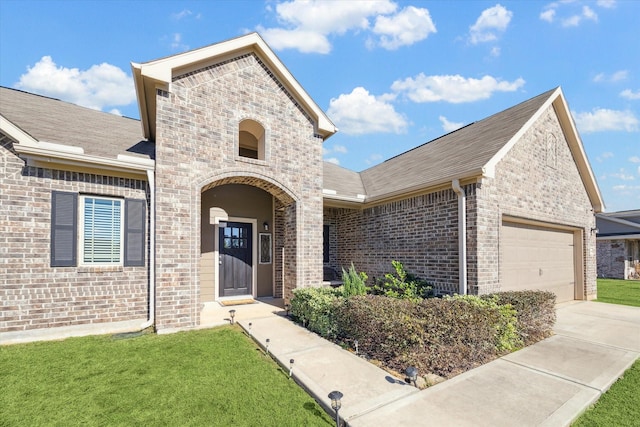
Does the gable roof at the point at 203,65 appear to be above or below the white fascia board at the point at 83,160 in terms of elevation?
above

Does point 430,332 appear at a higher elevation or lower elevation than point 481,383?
higher

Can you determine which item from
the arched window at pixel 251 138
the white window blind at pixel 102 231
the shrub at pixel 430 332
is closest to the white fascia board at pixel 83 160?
the white window blind at pixel 102 231

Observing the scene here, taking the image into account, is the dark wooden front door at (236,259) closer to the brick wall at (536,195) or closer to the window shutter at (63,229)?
the window shutter at (63,229)

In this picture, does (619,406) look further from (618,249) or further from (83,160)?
(618,249)

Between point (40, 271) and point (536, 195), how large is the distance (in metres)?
12.2

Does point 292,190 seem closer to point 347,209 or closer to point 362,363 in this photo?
point 347,209

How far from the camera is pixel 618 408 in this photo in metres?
3.62

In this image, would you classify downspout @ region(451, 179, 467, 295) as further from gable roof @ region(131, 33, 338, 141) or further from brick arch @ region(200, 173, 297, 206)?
brick arch @ region(200, 173, 297, 206)

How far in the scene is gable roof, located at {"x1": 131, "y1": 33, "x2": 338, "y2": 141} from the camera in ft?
21.4

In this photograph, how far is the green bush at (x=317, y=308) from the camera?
609cm

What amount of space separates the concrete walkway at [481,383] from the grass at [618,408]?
8 centimetres

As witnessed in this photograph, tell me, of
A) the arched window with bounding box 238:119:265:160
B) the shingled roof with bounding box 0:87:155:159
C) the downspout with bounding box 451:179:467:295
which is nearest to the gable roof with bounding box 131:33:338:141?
the shingled roof with bounding box 0:87:155:159

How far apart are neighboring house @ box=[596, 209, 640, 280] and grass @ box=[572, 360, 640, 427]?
2195 cm

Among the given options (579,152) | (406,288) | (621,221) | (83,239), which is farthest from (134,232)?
(621,221)
